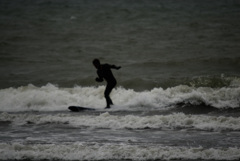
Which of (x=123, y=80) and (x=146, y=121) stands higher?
(x=123, y=80)

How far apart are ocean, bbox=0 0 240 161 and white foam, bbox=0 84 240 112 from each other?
0.13 ft

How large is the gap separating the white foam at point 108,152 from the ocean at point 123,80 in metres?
0.02

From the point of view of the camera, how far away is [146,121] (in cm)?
1081

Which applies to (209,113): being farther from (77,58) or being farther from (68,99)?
(77,58)

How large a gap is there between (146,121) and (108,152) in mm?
2855

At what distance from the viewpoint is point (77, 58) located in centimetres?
2400

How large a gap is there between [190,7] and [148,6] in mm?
3862

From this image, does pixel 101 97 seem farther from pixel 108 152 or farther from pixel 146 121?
pixel 108 152

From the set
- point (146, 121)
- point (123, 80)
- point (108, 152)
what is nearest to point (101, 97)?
point (123, 80)

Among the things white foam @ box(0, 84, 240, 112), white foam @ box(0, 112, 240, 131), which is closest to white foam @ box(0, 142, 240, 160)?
white foam @ box(0, 112, 240, 131)

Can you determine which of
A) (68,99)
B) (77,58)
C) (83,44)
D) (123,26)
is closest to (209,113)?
(68,99)

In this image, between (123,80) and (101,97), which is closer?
(101,97)

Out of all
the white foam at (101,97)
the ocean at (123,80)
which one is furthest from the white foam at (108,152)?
the white foam at (101,97)

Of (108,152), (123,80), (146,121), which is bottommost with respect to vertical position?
(108,152)
